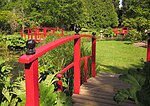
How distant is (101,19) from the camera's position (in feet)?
114

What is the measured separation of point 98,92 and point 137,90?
1.76 meters

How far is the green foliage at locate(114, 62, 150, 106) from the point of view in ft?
8.00

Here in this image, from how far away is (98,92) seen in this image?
421cm

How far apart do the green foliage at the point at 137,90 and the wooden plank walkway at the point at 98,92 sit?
944 mm

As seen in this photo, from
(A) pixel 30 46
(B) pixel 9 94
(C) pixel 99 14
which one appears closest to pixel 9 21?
(C) pixel 99 14

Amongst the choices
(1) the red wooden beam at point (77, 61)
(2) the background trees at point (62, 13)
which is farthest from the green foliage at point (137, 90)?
(2) the background trees at point (62, 13)

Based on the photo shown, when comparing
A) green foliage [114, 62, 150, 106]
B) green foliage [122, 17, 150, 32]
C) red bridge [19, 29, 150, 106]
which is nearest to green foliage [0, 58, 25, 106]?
red bridge [19, 29, 150, 106]

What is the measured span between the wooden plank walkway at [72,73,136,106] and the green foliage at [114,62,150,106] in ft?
3.10

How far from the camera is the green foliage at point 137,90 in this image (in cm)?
244

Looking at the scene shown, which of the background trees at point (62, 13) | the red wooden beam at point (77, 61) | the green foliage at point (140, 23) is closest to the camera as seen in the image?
the red wooden beam at point (77, 61)

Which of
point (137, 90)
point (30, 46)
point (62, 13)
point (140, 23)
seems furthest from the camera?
point (62, 13)

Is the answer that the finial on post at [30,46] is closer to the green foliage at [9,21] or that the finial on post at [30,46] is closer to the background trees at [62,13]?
the green foliage at [9,21]

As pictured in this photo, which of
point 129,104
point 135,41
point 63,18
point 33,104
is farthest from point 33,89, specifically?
point 63,18

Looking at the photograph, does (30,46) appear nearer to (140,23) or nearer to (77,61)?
(77,61)
